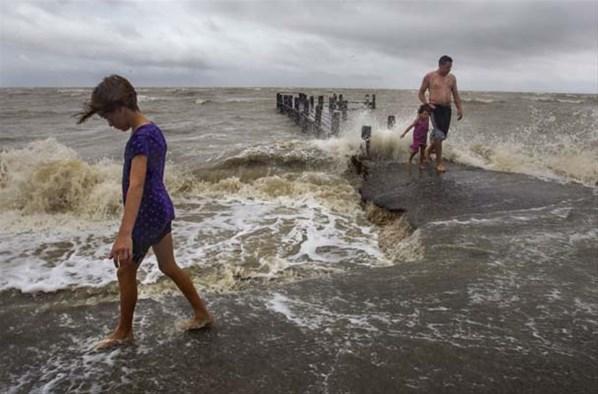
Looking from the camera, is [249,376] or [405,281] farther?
[405,281]

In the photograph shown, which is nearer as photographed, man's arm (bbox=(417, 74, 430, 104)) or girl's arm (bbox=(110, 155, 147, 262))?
girl's arm (bbox=(110, 155, 147, 262))

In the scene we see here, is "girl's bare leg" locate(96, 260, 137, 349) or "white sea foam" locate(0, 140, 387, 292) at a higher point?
"girl's bare leg" locate(96, 260, 137, 349)

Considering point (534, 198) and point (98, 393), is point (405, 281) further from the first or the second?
point (534, 198)

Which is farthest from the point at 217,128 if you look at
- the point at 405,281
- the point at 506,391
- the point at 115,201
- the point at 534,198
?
the point at 506,391

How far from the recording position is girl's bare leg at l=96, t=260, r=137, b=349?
9.75 feet

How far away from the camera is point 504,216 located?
648cm

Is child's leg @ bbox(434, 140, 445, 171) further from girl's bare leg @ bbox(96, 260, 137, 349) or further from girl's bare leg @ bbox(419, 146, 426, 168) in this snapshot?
girl's bare leg @ bbox(96, 260, 137, 349)

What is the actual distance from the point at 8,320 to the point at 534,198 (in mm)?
7031

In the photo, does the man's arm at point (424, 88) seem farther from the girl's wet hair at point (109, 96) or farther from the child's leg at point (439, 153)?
the girl's wet hair at point (109, 96)

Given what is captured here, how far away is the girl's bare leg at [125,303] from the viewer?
9.75ft

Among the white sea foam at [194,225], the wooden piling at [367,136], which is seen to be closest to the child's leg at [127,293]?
the white sea foam at [194,225]

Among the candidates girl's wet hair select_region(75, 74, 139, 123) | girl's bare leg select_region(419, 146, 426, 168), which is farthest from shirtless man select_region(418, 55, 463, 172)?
girl's wet hair select_region(75, 74, 139, 123)

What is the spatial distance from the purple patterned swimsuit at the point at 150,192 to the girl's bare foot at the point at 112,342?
57 centimetres

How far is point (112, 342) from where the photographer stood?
314cm
